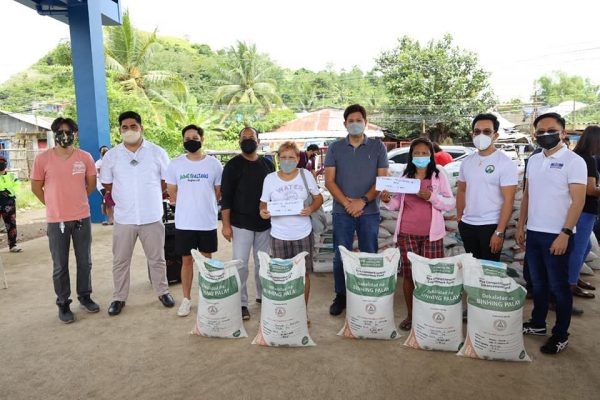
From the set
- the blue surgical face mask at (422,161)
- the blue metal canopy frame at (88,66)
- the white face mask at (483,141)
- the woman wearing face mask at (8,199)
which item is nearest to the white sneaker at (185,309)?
the blue surgical face mask at (422,161)

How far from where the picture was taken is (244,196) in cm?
327

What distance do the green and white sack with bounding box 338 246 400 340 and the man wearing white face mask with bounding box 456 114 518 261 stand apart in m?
0.61

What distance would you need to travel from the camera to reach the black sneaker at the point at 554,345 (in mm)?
2691

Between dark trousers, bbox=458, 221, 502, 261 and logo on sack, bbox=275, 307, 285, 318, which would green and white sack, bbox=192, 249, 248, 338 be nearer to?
logo on sack, bbox=275, 307, 285, 318

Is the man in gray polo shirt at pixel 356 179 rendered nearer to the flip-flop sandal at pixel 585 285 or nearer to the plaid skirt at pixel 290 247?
the plaid skirt at pixel 290 247

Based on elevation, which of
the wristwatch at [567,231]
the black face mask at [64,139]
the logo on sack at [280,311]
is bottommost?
the logo on sack at [280,311]

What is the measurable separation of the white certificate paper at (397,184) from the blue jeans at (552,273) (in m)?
0.76

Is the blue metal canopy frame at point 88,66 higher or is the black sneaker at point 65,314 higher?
the blue metal canopy frame at point 88,66

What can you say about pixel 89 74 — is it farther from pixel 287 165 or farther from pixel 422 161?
pixel 422 161

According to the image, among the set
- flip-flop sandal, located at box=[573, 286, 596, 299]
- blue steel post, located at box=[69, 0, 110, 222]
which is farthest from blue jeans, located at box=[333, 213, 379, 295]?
blue steel post, located at box=[69, 0, 110, 222]

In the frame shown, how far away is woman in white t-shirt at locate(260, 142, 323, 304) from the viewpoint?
3092 millimetres

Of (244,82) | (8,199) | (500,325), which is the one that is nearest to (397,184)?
(500,325)

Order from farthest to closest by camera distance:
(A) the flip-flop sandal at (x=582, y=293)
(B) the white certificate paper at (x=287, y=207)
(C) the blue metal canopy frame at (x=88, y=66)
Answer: (C) the blue metal canopy frame at (x=88, y=66) < (A) the flip-flop sandal at (x=582, y=293) < (B) the white certificate paper at (x=287, y=207)

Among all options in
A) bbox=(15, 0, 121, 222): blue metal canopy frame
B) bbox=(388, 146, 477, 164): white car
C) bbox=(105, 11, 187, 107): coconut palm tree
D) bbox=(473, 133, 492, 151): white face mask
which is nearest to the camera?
bbox=(473, 133, 492, 151): white face mask
